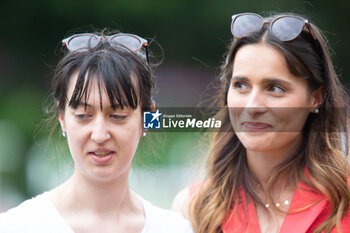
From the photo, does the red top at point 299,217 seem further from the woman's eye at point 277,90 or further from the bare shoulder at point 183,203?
the woman's eye at point 277,90

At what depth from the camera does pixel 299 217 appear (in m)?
2.46

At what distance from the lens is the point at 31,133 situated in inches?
224

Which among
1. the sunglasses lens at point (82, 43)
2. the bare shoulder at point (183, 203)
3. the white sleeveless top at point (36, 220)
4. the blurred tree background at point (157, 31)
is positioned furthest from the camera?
the blurred tree background at point (157, 31)

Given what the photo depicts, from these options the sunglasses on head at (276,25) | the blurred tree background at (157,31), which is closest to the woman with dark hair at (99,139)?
the sunglasses on head at (276,25)

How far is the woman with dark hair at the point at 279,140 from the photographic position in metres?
2.49

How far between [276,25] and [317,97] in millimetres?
432

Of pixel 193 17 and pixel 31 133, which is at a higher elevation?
pixel 193 17

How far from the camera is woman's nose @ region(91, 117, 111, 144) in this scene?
2260 mm

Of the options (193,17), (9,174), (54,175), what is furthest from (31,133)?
(193,17)

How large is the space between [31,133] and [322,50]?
12.7 ft

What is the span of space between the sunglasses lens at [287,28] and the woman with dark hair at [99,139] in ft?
2.17

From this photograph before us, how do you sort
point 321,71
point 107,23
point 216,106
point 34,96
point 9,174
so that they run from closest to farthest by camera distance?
point 321,71 < point 216,106 < point 9,174 < point 34,96 < point 107,23

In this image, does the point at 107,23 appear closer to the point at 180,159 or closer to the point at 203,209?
the point at 180,159

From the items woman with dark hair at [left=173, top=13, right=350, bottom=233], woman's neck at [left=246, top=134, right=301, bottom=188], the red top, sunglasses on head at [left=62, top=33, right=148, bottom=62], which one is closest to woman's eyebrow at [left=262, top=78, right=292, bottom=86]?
woman with dark hair at [left=173, top=13, right=350, bottom=233]
